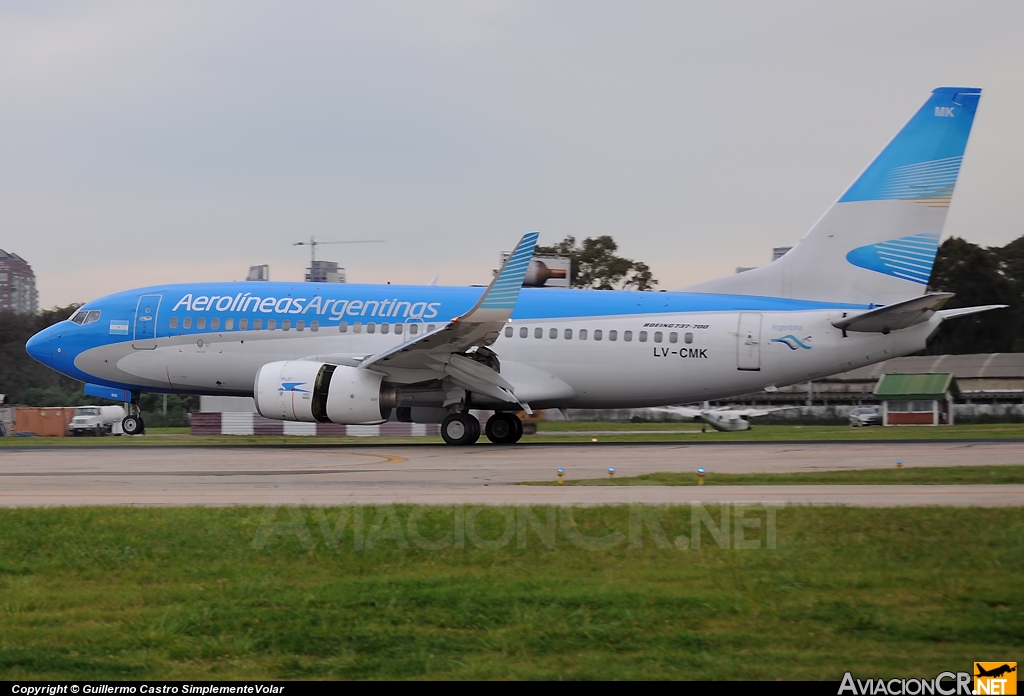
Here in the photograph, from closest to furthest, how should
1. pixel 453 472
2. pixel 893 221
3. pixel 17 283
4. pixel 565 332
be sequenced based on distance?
pixel 453 472
pixel 893 221
pixel 565 332
pixel 17 283

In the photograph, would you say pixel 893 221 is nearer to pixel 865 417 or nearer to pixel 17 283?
pixel 865 417

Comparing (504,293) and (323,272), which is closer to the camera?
(504,293)

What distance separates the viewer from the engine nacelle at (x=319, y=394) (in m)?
24.7

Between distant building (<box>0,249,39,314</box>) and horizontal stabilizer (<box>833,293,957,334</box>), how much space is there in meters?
109

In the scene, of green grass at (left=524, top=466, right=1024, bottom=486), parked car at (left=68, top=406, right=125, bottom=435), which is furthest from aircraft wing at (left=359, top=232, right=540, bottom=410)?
parked car at (left=68, top=406, right=125, bottom=435)

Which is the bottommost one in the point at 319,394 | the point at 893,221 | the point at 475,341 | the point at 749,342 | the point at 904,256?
the point at 319,394

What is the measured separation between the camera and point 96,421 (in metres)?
47.8

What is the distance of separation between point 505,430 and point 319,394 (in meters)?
5.16

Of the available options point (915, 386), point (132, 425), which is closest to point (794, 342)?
point (132, 425)

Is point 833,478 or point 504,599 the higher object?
point 833,478

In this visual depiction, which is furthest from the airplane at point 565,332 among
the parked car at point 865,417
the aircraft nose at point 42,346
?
the parked car at point 865,417

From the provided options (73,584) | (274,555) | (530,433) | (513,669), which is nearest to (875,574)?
(513,669)

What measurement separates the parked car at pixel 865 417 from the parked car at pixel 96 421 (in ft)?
108

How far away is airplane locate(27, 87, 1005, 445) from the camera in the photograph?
25.2 metres
